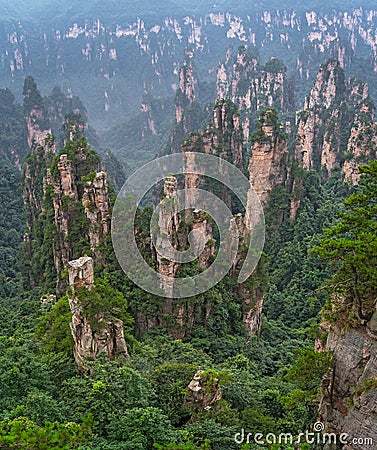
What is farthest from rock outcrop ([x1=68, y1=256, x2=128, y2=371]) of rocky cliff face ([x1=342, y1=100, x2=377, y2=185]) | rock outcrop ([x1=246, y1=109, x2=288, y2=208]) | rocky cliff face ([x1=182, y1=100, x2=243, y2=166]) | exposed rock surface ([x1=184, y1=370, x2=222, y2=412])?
rocky cliff face ([x1=342, y1=100, x2=377, y2=185])

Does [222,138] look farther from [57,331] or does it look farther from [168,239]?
[57,331]

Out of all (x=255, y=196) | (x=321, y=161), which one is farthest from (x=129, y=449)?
(x=321, y=161)

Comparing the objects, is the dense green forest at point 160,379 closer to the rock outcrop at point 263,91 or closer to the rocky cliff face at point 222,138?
the rocky cliff face at point 222,138

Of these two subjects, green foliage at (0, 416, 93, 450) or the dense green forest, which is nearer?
green foliage at (0, 416, 93, 450)

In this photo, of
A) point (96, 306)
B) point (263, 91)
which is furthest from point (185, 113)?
point (96, 306)

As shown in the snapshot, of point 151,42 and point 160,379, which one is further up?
point 151,42

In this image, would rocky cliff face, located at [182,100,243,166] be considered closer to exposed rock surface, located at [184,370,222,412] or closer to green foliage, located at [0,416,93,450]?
exposed rock surface, located at [184,370,222,412]
